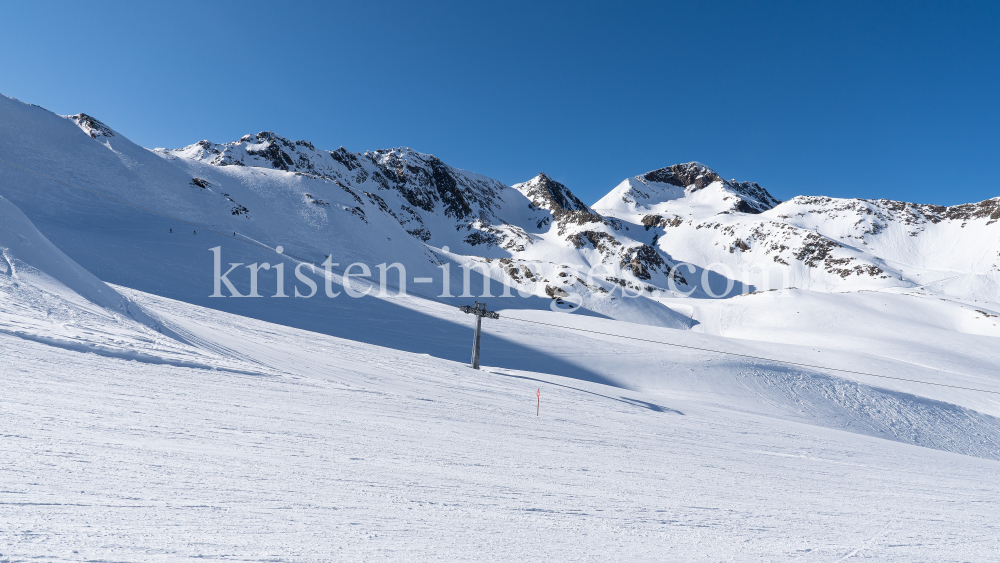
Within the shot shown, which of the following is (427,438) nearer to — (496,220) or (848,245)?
(496,220)

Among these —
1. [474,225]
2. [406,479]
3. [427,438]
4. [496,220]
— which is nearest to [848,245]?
[496,220]

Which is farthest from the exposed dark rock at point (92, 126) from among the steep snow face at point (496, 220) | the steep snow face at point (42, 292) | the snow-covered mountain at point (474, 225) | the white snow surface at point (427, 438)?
the steep snow face at point (42, 292)

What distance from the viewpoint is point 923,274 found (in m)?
82.6

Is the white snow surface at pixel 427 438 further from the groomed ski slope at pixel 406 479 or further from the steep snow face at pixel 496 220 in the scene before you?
the steep snow face at pixel 496 220

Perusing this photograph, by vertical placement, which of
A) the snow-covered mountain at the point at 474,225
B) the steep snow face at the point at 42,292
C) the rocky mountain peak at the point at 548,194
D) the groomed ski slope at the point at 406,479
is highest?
the rocky mountain peak at the point at 548,194

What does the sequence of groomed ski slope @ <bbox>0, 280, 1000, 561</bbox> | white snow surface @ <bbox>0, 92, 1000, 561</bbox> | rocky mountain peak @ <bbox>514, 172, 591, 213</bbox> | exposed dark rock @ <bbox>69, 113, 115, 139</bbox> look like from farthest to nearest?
rocky mountain peak @ <bbox>514, 172, 591, 213</bbox> < exposed dark rock @ <bbox>69, 113, 115, 139</bbox> < white snow surface @ <bbox>0, 92, 1000, 561</bbox> < groomed ski slope @ <bbox>0, 280, 1000, 561</bbox>

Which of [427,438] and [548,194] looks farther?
[548,194]

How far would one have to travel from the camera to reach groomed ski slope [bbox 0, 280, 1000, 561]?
108 inches

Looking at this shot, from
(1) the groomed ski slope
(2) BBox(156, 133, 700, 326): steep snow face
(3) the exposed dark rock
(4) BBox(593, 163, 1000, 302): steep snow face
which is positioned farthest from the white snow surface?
(4) BBox(593, 163, 1000, 302): steep snow face

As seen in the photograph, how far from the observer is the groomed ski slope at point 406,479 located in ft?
8.96

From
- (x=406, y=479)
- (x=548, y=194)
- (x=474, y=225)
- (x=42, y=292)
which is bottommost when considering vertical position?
(x=406, y=479)

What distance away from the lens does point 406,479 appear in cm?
402

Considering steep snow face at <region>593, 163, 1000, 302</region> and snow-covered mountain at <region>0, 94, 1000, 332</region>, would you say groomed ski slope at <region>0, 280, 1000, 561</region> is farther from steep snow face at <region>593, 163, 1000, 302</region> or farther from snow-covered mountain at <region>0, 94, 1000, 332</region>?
steep snow face at <region>593, 163, 1000, 302</region>

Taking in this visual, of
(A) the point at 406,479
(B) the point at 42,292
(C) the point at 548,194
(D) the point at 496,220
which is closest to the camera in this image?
(A) the point at 406,479
